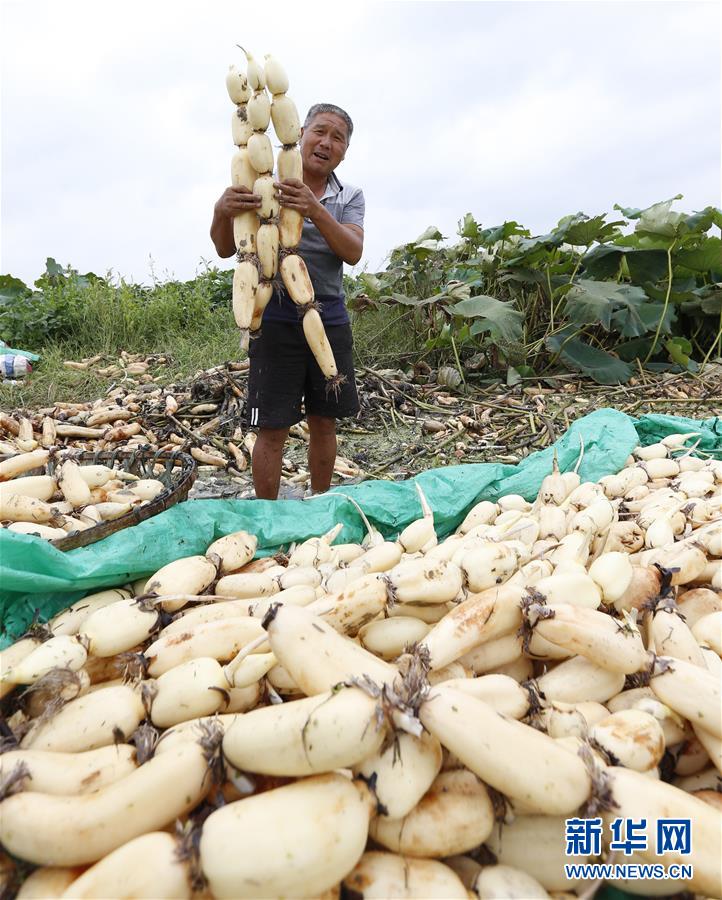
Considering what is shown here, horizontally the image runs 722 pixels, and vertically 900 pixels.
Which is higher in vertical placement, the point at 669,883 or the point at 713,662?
the point at 713,662

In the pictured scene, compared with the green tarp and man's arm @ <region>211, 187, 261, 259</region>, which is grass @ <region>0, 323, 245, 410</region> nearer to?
man's arm @ <region>211, 187, 261, 259</region>

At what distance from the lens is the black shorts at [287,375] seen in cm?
322

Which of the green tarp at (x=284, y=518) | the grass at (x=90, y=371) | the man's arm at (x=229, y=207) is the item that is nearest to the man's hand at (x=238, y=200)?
the man's arm at (x=229, y=207)

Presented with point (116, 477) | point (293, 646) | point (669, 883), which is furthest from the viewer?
point (116, 477)

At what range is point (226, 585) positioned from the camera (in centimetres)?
193

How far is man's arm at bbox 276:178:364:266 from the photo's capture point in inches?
106

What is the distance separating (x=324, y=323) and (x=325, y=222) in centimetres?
58

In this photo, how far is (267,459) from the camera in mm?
3363

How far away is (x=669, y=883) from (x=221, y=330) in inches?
A: 356

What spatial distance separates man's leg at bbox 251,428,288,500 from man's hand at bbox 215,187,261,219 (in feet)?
3.72

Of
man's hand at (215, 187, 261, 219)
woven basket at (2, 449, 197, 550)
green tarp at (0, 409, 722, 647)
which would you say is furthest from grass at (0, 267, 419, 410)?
man's hand at (215, 187, 261, 219)

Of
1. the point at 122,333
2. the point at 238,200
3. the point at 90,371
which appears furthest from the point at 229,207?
the point at 122,333

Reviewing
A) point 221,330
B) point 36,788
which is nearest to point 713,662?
point 36,788

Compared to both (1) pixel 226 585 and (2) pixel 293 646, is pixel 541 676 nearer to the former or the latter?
(2) pixel 293 646
